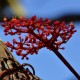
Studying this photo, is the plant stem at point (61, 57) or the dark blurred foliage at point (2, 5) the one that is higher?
the plant stem at point (61, 57)

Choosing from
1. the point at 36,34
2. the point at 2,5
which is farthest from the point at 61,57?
the point at 2,5

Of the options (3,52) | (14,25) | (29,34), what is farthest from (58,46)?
(3,52)

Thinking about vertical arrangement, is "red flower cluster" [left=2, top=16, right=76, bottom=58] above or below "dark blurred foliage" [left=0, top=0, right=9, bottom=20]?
above

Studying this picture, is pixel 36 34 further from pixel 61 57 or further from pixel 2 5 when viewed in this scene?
pixel 2 5

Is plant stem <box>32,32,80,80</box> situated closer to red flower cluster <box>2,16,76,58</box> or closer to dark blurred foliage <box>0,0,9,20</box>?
red flower cluster <box>2,16,76,58</box>

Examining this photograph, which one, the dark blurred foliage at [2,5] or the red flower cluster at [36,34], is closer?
the dark blurred foliage at [2,5]

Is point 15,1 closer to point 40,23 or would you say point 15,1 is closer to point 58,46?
point 40,23

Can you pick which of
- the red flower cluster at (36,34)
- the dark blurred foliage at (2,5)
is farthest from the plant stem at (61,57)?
the dark blurred foliage at (2,5)

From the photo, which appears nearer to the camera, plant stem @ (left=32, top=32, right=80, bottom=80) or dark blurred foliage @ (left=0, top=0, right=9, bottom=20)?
dark blurred foliage @ (left=0, top=0, right=9, bottom=20)

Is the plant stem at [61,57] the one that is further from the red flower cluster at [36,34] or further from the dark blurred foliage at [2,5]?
the dark blurred foliage at [2,5]

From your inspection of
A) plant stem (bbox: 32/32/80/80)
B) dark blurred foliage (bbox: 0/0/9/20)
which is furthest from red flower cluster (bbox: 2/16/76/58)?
dark blurred foliage (bbox: 0/0/9/20)

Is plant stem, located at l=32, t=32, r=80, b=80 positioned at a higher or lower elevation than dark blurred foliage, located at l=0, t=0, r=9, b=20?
higher
